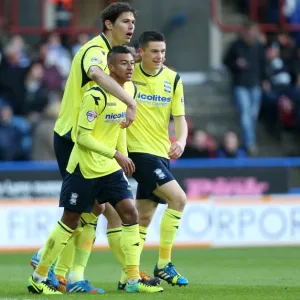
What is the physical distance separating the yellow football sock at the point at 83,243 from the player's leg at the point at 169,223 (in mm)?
772

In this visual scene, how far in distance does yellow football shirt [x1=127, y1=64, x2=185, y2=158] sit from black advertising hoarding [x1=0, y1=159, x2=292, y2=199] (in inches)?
285

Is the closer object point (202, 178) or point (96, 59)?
point (96, 59)

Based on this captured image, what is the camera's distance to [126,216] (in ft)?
30.9

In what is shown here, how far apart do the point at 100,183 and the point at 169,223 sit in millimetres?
1317

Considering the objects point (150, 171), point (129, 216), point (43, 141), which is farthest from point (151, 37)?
point (43, 141)

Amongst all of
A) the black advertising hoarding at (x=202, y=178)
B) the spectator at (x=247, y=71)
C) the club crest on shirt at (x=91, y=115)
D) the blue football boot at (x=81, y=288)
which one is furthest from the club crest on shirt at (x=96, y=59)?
the spectator at (x=247, y=71)

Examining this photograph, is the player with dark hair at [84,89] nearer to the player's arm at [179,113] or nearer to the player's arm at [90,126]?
the player's arm at [90,126]

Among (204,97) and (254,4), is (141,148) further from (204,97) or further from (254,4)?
(254,4)

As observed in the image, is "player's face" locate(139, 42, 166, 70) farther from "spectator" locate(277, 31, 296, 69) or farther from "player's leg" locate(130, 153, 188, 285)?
"spectator" locate(277, 31, 296, 69)

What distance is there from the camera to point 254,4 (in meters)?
23.4

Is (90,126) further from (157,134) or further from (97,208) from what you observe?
(157,134)

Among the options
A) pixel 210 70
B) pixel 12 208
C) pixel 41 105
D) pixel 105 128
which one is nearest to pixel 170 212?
pixel 105 128

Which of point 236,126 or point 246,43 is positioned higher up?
point 246,43

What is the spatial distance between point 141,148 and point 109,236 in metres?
0.99
